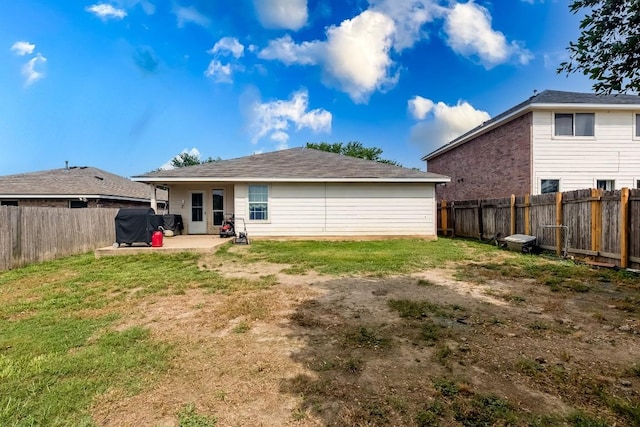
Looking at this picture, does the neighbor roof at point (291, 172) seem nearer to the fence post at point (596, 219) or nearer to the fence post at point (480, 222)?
the fence post at point (480, 222)

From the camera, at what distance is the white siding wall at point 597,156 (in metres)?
13.5

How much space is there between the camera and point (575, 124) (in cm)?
1362

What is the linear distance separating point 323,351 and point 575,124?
52.7ft

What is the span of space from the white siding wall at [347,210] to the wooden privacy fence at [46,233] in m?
5.33

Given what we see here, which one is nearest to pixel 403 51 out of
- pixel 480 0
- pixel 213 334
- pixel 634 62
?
pixel 480 0

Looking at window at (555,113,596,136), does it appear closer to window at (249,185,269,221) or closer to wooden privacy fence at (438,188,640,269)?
wooden privacy fence at (438,188,640,269)

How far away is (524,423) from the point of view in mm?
2115

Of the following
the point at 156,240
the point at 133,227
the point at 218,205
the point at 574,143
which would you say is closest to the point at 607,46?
the point at 156,240

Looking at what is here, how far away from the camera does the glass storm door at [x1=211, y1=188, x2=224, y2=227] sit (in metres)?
14.8

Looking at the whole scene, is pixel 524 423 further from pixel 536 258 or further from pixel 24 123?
pixel 24 123

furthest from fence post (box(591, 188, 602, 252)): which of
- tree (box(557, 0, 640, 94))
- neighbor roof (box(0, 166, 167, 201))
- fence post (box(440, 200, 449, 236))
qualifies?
neighbor roof (box(0, 166, 167, 201))

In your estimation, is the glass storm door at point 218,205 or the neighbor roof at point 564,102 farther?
the glass storm door at point 218,205

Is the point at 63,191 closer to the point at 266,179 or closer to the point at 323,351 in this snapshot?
the point at 266,179

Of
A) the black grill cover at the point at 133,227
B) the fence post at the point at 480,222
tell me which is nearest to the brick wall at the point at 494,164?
the fence post at the point at 480,222
